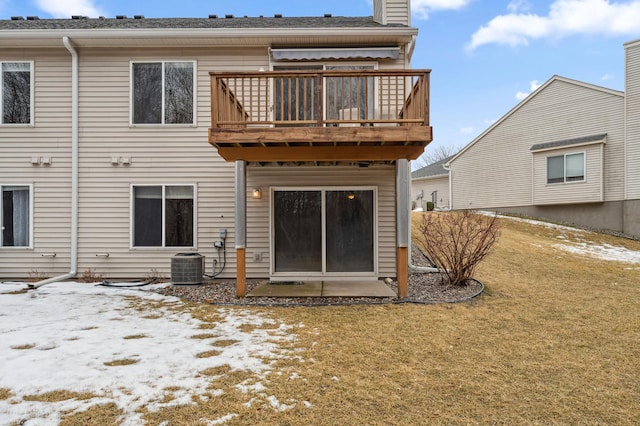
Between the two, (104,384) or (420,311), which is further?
(420,311)

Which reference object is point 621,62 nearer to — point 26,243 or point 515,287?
point 515,287

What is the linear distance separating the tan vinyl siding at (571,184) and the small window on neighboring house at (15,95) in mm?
18339

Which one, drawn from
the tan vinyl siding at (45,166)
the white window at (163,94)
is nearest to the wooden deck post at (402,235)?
the white window at (163,94)

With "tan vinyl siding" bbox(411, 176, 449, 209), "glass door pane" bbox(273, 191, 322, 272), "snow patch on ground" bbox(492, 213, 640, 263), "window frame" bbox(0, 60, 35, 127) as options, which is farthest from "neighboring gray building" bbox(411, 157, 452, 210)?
"window frame" bbox(0, 60, 35, 127)

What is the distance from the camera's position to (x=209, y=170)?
288 inches

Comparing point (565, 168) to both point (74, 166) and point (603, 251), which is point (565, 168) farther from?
point (74, 166)

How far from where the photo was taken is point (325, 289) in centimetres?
639

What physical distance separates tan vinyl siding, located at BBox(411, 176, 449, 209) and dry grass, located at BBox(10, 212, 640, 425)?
57.1 feet

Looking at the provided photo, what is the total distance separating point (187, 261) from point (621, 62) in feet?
58.7

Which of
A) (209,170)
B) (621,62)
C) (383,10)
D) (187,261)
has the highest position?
(621,62)

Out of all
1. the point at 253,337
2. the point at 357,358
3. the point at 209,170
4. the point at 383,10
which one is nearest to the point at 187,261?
the point at 209,170

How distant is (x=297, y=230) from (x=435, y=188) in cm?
1902

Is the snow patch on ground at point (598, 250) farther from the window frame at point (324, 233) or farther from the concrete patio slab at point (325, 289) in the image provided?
the concrete patio slab at point (325, 289)

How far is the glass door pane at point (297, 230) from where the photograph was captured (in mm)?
7227
